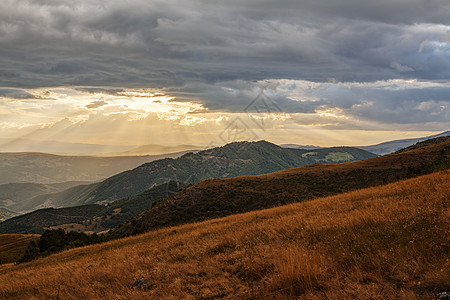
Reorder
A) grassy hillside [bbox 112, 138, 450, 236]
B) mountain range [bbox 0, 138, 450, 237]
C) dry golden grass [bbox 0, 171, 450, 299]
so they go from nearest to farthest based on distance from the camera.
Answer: dry golden grass [bbox 0, 171, 450, 299] → grassy hillside [bbox 112, 138, 450, 236] → mountain range [bbox 0, 138, 450, 237]

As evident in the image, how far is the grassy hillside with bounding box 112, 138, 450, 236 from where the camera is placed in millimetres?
55438

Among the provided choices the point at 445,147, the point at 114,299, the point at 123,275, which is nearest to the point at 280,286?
the point at 114,299

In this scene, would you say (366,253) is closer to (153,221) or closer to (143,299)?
(143,299)

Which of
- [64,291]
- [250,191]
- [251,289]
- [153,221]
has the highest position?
[251,289]

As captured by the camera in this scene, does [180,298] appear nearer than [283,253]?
Yes

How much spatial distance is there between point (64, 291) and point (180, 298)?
5.24 m

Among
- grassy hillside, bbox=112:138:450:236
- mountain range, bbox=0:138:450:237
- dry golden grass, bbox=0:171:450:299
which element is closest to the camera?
dry golden grass, bbox=0:171:450:299

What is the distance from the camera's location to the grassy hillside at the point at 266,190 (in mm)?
55438

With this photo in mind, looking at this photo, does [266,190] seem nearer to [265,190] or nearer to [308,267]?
[265,190]

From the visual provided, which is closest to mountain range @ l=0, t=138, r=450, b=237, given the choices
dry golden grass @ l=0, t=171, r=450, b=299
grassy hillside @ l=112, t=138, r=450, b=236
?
grassy hillside @ l=112, t=138, r=450, b=236

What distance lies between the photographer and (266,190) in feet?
217

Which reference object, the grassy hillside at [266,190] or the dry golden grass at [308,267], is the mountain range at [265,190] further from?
the dry golden grass at [308,267]

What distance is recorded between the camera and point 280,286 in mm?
6621

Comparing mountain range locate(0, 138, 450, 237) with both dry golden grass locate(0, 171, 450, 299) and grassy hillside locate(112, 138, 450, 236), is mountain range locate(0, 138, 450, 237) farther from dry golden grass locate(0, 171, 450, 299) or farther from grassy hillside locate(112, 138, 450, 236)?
dry golden grass locate(0, 171, 450, 299)
